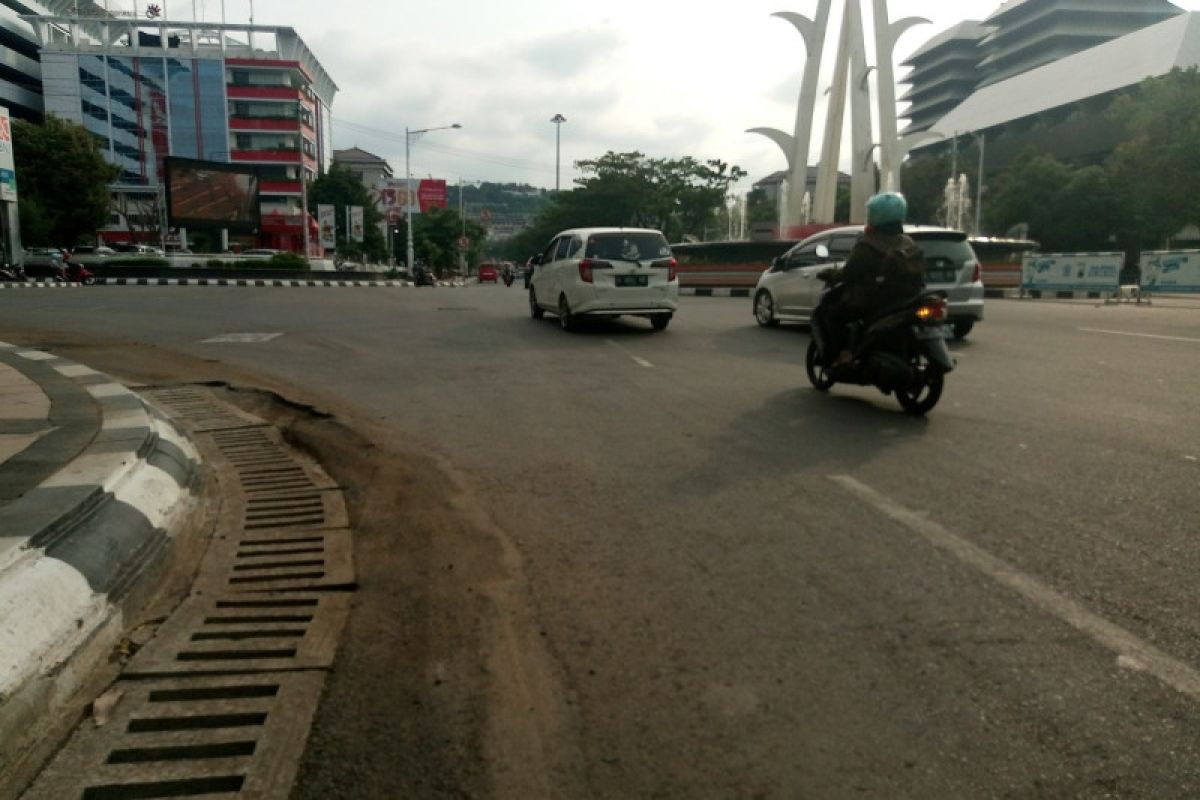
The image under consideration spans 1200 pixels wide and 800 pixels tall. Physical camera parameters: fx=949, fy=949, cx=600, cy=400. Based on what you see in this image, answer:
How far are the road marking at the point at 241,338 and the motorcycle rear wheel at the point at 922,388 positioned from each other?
9.14 metres

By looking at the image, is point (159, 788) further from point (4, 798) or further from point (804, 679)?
point (804, 679)

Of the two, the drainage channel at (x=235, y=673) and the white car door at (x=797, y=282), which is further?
the white car door at (x=797, y=282)

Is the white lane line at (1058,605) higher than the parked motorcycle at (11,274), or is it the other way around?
the parked motorcycle at (11,274)

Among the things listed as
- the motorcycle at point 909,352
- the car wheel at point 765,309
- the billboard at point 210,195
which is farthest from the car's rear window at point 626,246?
the billboard at point 210,195

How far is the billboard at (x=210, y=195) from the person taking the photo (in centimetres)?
5494

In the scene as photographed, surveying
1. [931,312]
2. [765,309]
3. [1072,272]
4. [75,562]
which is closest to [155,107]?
[1072,272]

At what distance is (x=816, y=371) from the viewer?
29.0ft

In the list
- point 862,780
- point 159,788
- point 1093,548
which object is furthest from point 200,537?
point 1093,548

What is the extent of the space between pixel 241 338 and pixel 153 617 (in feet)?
35.7

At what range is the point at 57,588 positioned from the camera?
3100mm

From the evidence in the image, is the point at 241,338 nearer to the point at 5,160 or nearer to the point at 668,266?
the point at 668,266

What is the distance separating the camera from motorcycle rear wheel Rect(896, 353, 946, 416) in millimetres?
7352

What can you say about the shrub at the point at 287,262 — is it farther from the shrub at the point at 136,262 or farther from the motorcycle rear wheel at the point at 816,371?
the motorcycle rear wheel at the point at 816,371

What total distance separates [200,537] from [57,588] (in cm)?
131
